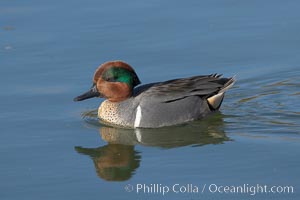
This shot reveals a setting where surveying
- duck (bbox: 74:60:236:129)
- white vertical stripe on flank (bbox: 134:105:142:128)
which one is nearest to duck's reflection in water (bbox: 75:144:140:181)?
white vertical stripe on flank (bbox: 134:105:142:128)

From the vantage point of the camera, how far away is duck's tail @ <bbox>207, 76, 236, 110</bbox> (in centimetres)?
1204

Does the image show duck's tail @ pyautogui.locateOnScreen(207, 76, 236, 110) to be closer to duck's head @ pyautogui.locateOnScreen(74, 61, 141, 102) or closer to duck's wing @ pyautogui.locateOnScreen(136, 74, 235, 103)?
duck's wing @ pyautogui.locateOnScreen(136, 74, 235, 103)

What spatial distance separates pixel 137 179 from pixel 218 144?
4.55ft

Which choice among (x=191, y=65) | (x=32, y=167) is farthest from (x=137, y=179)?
(x=191, y=65)

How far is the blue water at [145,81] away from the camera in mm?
9875

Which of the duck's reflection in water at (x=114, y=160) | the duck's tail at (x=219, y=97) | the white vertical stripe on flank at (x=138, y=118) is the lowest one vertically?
the duck's reflection in water at (x=114, y=160)

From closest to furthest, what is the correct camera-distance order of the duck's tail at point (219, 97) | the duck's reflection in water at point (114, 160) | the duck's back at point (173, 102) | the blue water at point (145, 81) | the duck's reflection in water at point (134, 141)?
the blue water at point (145, 81), the duck's reflection in water at point (114, 160), the duck's reflection in water at point (134, 141), the duck's back at point (173, 102), the duck's tail at point (219, 97)


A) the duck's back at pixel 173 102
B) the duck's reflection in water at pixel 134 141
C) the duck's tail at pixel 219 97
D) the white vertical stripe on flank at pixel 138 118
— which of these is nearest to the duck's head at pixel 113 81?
the duck's back at pixel 173 102

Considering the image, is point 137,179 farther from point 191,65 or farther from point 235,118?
point 191,65

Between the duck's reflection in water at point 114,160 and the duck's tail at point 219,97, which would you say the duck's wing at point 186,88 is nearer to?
the duck's tail at point 219,97

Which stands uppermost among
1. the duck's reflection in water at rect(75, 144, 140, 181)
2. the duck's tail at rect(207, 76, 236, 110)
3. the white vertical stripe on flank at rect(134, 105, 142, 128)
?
the duck's tail at rect(207, 76, 236, 110)

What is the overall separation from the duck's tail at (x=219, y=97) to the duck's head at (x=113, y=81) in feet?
3.06

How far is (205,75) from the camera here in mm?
12469

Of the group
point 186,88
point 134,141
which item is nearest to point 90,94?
point 134,141
